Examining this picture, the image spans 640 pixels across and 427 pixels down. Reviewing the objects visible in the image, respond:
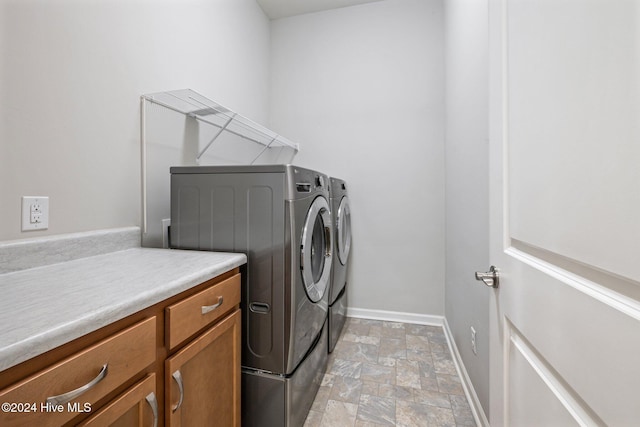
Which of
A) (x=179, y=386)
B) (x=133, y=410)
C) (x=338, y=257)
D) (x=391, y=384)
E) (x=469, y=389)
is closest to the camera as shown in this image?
(x=133, y=410)

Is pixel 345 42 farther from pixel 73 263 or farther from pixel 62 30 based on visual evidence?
pixel 73 263

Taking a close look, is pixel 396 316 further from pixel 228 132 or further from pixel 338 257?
pixel 228 132

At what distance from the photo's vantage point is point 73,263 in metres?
1.02

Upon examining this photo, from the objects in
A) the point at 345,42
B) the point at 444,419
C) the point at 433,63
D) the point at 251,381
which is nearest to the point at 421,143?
the point at 433,63

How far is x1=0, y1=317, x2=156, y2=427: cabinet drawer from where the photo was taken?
0.45 meters

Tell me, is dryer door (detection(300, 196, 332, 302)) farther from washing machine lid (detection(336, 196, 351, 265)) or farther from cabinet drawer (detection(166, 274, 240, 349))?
washing machine lid (detection(336, 196, 351, 265))

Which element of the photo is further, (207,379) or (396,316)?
(396,316)

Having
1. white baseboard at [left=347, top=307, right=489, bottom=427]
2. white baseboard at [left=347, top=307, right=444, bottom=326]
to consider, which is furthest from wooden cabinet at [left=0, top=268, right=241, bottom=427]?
white baseboard at [left=347, top=307, right=444, bottom=326]

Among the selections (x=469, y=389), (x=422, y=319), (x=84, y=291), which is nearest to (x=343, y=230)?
(x=422, y=319)

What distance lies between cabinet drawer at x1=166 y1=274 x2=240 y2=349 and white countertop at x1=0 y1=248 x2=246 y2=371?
0.05m

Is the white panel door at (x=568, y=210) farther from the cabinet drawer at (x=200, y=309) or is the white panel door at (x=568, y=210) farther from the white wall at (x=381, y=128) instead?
the white wall at (x=381, y=128)

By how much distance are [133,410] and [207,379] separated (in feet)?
0.94

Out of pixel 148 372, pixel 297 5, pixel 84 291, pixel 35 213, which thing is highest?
pixel 297 5

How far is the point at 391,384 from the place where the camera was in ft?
5.48
